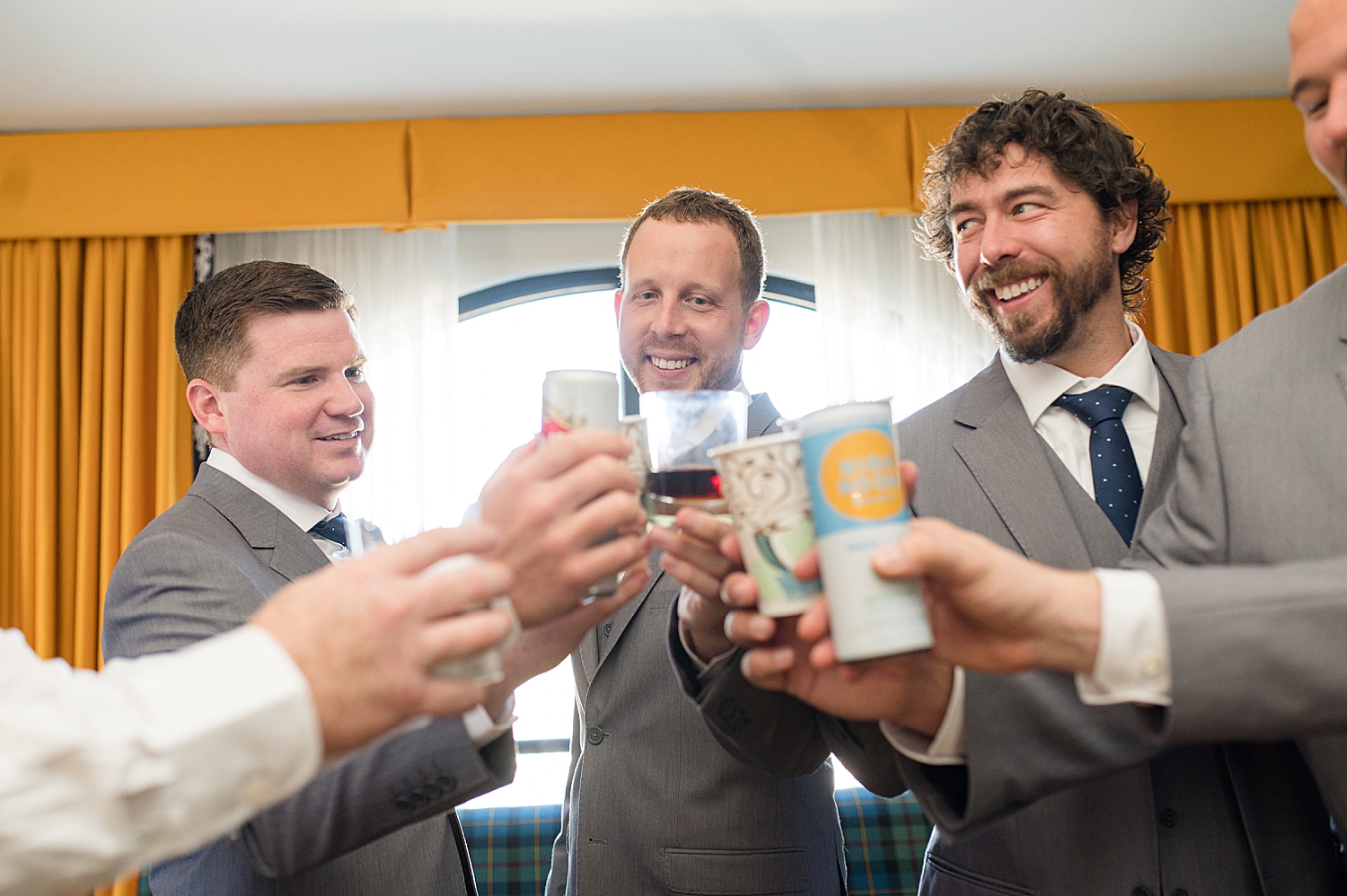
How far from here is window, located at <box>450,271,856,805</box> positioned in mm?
4785

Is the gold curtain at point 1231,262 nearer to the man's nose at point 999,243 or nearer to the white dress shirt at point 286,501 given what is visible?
the man's nose at point 999,243

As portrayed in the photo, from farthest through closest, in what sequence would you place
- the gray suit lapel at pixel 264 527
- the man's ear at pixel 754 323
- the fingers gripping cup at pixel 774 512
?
the man's ear at pixel 754 323 → the gray suit lapel at pixel 264 527 → the fingers gripping cup at pixel 774 512

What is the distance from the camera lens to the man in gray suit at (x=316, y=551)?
3.20ft

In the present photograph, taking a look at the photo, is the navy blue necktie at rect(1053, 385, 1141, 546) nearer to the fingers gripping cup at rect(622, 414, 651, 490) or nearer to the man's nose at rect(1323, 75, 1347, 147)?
the man's nose at rect(1323, 75, 1347, 147)

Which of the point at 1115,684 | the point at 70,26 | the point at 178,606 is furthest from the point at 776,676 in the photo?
the point at 70,26

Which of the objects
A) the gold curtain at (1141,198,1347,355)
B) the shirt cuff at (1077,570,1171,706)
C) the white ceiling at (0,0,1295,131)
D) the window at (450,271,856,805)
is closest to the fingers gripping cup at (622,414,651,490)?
the shirt cuff at (1077,570,1171,706)

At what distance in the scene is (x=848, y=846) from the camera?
3.17 meters

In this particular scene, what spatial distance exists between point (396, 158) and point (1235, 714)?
4299mm

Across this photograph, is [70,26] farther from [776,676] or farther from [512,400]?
[776,676]

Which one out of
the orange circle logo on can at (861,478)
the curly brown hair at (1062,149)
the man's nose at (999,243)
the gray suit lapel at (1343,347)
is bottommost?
the orange circle logo on can at (861,478)

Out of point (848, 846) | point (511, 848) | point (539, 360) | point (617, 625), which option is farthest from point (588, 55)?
point (848, 846)

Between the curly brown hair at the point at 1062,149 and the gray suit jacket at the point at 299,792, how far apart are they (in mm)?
1463

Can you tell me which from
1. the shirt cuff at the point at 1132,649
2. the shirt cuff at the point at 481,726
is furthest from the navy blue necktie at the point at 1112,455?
the shirt cuff at the point at 481,726

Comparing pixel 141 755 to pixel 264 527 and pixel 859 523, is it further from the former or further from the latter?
pixel 264 527
